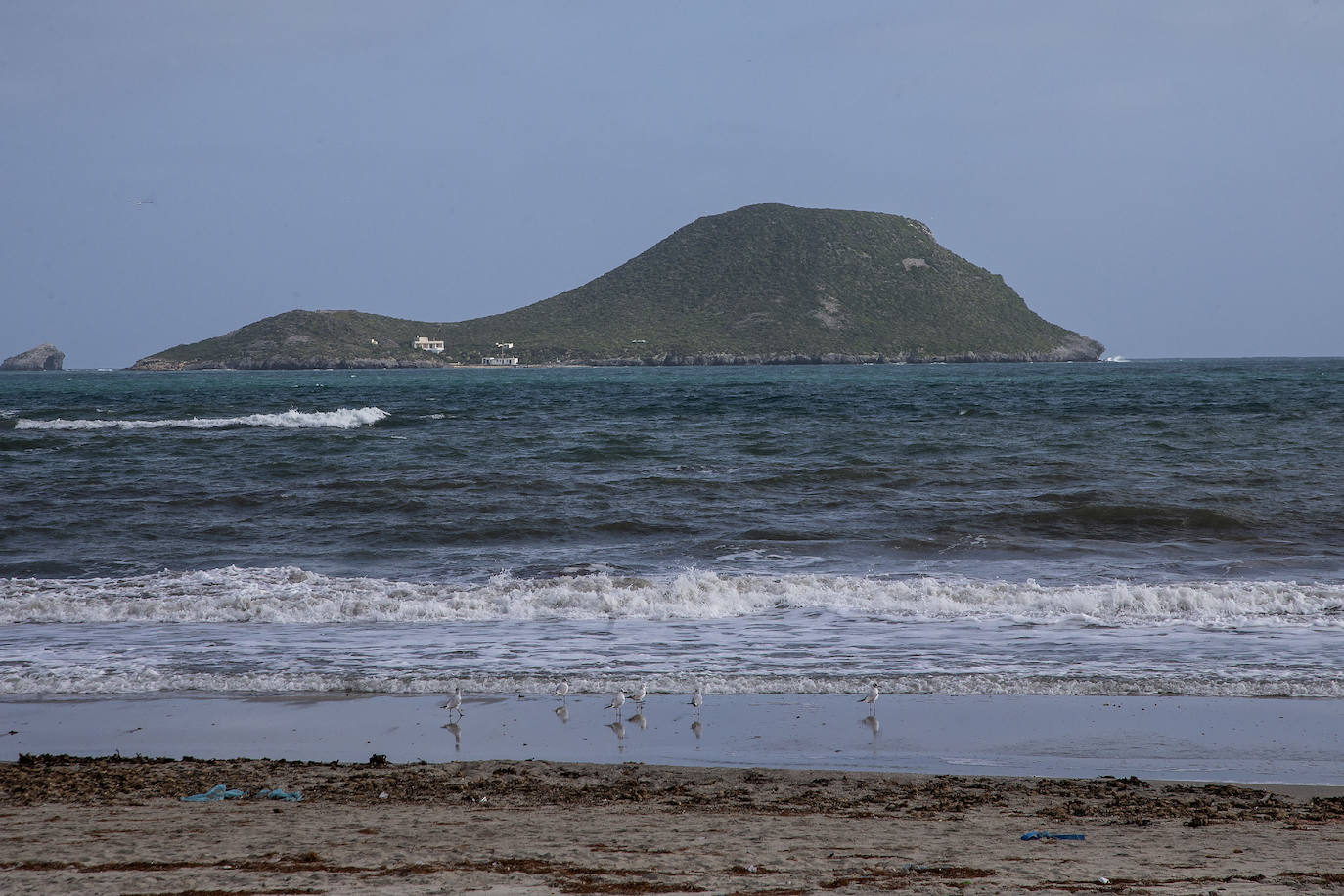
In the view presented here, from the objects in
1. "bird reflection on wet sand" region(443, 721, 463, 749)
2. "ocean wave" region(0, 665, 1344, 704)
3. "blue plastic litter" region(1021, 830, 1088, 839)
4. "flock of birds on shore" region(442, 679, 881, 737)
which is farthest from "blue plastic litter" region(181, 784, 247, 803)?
"blue plastic litter" region(1021, 830, 1088, 839)

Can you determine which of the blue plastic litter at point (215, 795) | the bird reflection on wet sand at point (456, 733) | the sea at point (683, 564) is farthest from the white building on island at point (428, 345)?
the blue plastic litter at point (215, 795)

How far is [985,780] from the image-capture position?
6055mm

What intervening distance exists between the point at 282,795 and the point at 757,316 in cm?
15814

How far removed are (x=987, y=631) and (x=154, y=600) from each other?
28.3 ft

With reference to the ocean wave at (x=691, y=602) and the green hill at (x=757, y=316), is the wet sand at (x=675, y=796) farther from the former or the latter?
the green hill at (x=757, y=316)

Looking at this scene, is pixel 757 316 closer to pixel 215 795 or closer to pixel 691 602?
pixel 691 602

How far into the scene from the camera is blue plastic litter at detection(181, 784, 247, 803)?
5.68 metres

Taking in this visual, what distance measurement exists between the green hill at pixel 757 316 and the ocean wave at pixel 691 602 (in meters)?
140

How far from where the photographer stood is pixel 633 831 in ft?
16.7

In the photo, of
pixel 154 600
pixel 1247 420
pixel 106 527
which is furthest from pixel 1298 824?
pixel 1247 420

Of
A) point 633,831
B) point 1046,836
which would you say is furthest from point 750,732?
point 1046,836

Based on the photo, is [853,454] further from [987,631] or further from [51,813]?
[51,813]

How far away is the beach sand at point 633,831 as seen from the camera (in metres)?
4.39

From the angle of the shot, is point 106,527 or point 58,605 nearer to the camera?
point 58,605
